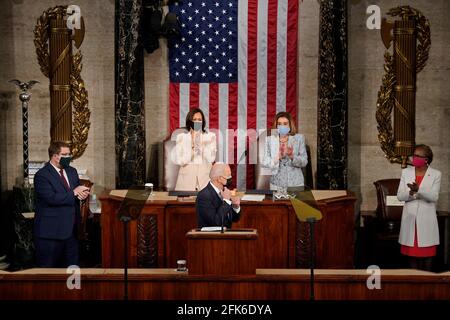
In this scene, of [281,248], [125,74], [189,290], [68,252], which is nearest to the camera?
[189,290]

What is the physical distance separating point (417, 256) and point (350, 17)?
4098mm

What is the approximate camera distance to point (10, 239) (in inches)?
452

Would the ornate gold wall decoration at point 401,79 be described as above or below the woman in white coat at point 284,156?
above

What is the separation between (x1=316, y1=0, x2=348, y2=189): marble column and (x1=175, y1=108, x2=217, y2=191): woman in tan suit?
1808mm

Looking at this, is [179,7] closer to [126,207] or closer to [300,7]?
[300,7]

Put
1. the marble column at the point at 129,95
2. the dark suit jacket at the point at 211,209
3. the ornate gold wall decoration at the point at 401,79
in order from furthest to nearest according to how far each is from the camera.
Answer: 1. the ornate gold wall decoration at the point at 401,79
2. the marble column at the point at 129,95
3. the dark suit jacket at the point at 211,209

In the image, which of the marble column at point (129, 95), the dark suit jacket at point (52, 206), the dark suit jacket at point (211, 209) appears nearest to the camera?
the dark suit jacket at point (211, 209)

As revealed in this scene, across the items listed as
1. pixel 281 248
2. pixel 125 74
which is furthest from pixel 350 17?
pixel 281 248

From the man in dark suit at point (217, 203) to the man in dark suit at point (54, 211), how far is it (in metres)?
1.61

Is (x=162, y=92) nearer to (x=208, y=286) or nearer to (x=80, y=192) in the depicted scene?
(x=80, y=192)

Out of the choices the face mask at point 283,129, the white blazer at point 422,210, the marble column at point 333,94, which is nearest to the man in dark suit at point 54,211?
the face mask at point 283,129

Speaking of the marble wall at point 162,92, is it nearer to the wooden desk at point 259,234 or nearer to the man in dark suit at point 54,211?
the wooden desk at point 259,234

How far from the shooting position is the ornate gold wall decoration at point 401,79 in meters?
11.2

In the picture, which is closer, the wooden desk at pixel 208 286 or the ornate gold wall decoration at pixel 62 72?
the wooden desk at pixel 208 286
